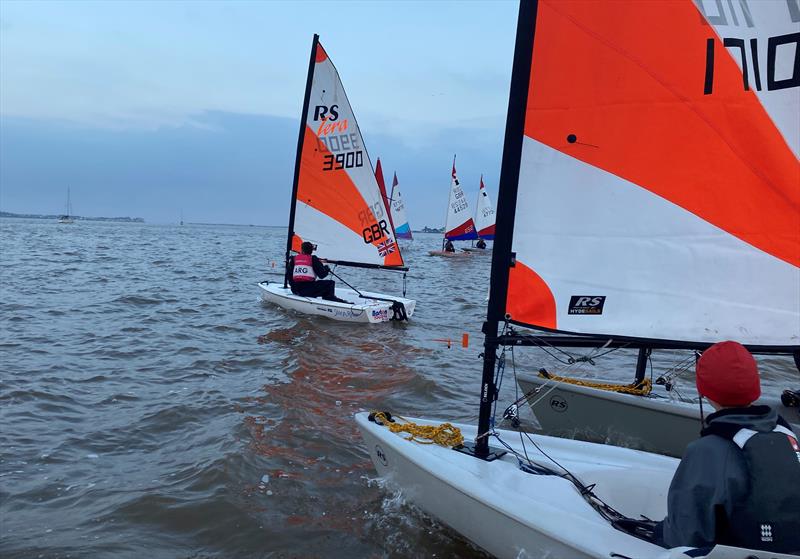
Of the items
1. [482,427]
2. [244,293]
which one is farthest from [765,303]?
[244,293]

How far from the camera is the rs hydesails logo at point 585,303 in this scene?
11.9ft

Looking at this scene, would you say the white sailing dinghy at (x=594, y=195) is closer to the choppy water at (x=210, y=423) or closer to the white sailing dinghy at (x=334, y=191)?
the choppy water at (x=210, y=423)

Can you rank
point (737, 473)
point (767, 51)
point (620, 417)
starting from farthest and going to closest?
point (620, 417)
point (767, 51)
point (737, 473)

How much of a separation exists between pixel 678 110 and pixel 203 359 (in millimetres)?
6887

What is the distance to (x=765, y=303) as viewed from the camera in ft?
11.6

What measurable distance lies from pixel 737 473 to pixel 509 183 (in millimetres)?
2018

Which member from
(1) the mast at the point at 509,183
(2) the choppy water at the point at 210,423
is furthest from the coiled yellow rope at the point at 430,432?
(2) the choppy water at the point at 210,423

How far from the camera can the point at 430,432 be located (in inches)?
156

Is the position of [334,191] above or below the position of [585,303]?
above

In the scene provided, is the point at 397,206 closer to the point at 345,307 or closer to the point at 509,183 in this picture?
the point at 345,307

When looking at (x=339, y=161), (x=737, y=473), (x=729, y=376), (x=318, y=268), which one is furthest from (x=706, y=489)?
(x=339, y=161)

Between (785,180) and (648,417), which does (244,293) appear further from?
(785,180)

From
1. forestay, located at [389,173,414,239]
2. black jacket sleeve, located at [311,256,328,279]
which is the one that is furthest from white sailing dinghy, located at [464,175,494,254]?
black jacket sleeve, located at [311,256,328,279]

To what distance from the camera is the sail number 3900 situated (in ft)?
41.2
